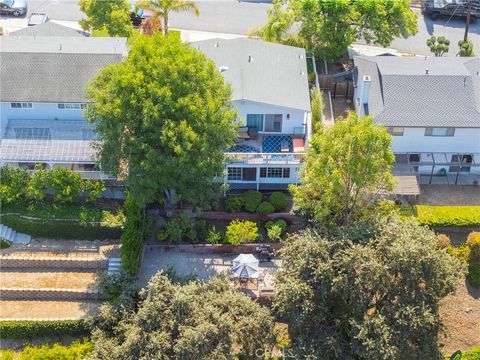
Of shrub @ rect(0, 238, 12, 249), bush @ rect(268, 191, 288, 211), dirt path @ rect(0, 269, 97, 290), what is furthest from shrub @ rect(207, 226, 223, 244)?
shrub @ rect(0, 238, 12, 249)

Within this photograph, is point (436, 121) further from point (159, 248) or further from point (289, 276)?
point (159, 248)

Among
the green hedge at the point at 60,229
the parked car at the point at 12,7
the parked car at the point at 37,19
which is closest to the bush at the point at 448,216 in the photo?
the green hedge at the point at 60,229

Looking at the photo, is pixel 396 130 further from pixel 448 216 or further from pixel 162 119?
pixel 162 119

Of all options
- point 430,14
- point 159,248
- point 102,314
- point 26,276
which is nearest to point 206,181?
point 159,248

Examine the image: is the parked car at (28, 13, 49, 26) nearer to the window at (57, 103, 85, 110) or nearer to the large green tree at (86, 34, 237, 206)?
the window at (57, 103, 85, 110)

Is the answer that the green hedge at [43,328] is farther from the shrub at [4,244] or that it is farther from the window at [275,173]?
the window at [275,173]

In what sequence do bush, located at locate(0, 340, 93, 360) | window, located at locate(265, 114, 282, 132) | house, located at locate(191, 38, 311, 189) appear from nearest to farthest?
bush, located at locate(0, 340, 93, 360)
house, located at locate(191, 38, 311, 189)
window, located at locate(265, 114, 282, 132)

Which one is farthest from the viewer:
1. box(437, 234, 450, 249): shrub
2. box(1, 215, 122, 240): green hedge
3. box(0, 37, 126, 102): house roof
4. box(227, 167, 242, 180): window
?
box(0, 37, 126, 102): house roof
